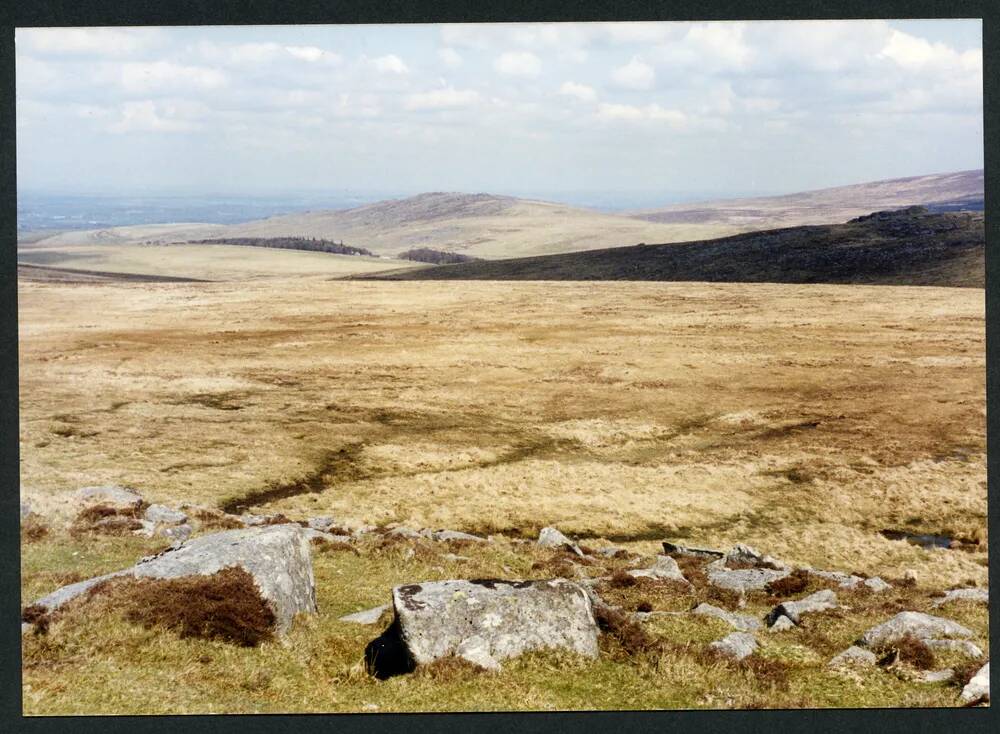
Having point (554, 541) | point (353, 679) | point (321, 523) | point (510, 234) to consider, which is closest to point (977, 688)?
point (353, 679)

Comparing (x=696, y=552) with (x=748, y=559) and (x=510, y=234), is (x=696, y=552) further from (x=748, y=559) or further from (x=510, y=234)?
(x=510, y=234)

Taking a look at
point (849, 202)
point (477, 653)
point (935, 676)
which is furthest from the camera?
point (849, 202)

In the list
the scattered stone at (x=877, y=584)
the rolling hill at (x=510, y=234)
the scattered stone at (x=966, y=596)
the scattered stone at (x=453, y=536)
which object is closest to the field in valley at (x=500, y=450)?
the scattered stone at (x=966, y=596)

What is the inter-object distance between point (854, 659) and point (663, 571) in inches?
203

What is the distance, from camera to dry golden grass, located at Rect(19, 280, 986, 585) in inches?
998

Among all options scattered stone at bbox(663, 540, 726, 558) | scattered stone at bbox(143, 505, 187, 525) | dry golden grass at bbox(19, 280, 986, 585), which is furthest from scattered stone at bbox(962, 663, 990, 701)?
scattered stone at bbox(143, 505, 187, 525)

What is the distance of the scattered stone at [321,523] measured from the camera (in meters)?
22.4

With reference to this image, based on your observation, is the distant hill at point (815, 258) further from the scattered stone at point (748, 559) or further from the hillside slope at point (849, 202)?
the scattered stone at point (748, 559)

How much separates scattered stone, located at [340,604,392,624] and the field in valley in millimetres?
471

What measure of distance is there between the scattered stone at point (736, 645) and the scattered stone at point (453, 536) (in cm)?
836

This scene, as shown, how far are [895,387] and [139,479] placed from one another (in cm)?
2903

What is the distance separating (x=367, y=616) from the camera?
50.1 ft

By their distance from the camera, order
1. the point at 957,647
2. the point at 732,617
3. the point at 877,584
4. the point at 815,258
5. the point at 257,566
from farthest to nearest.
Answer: the point at 815,258 → the point at 877,584 → the point at 732,617 → the point at 957,647 → the point at 257,566

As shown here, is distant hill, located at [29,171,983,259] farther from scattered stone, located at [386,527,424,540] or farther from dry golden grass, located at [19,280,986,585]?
scattered stone, located at [386,527,424,540]
